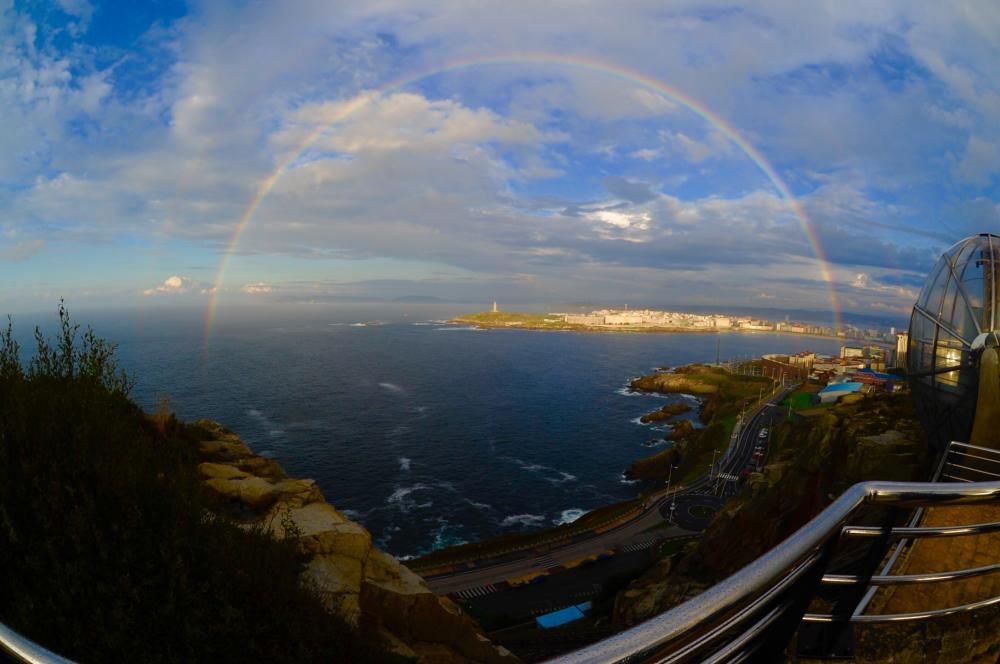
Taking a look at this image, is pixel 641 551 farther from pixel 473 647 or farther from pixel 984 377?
pixel 984 377

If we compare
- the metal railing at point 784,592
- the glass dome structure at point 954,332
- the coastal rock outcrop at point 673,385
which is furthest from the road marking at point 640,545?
the coastal rock outcrop at point 673,385

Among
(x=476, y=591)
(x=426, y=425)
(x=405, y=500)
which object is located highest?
(x=426, y=425)

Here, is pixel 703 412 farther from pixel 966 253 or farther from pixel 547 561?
pixel 966 253

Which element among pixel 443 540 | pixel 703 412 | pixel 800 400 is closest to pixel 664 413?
pixel 703 412

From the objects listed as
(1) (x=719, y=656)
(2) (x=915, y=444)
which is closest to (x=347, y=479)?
(2) (x=915, y=444)

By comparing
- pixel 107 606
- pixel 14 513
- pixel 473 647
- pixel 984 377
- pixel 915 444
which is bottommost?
pixel 473 647

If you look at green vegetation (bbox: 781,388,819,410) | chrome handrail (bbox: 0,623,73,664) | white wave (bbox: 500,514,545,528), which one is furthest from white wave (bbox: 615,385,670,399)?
chrome handrail (bbox: 0,623,73,664)

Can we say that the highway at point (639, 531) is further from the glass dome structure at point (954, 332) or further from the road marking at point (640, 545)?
the glass dome structure at point (954, 332)
